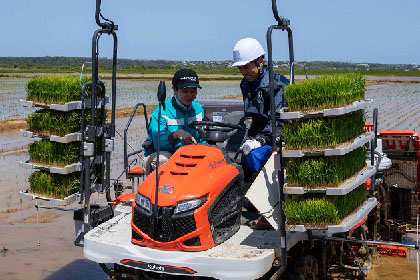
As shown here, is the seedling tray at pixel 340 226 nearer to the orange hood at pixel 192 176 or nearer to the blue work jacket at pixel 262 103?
the orange hood at pixel 192 176

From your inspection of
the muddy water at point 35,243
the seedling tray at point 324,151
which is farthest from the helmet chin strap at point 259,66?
the muddy water at point 35,243

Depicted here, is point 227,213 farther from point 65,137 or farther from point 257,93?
point 65,137

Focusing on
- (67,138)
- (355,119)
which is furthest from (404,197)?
(67,138)

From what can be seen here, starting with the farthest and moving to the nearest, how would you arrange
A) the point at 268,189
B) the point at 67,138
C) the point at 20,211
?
the point at 20,211 → the point at 67,138 → the point at 268,189

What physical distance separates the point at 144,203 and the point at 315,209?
1376 millimetres

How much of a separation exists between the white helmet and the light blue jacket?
78 centimetres

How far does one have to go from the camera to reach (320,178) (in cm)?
507

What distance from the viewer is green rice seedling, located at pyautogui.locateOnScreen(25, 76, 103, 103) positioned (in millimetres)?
6164

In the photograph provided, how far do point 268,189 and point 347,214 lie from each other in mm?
663

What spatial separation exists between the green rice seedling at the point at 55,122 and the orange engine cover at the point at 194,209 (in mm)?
1042

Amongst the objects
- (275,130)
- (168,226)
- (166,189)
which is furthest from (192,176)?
(275,130)

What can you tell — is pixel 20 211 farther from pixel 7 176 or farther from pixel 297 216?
pixel 297 216

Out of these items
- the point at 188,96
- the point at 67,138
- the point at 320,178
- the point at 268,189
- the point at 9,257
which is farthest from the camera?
the point at 9,257

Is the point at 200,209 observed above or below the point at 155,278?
above
